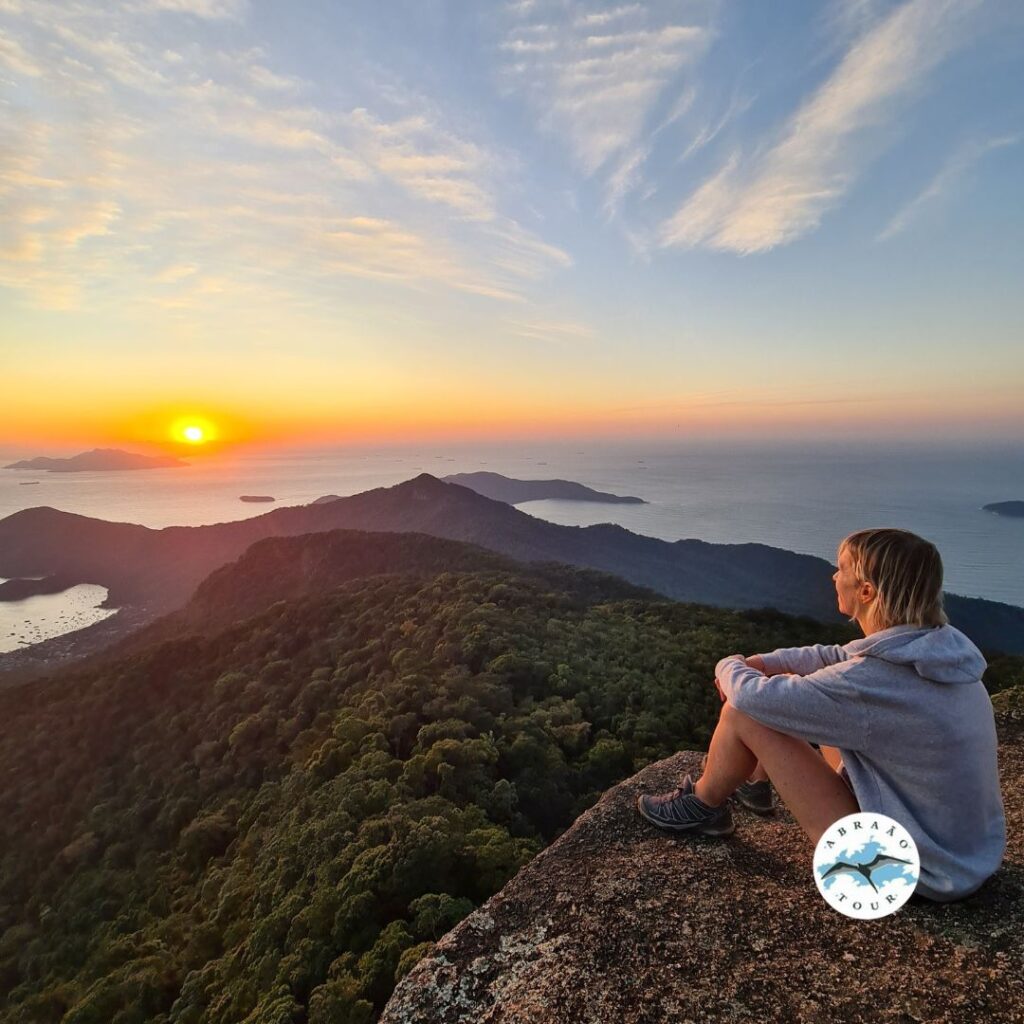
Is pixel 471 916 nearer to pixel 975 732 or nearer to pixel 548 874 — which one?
pixel 548 874

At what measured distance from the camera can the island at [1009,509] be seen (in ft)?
293

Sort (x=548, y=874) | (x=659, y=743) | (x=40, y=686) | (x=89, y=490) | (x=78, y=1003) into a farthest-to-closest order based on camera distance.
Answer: (x=89, y=490), (x=40, y=686), (x=659, y=743), (x=78, y=1003), (x=548, y=874)

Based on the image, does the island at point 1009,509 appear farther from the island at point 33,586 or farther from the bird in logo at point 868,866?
the island at point 33,586

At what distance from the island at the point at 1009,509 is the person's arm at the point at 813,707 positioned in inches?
4578

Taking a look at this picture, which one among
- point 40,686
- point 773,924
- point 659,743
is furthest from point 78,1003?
point 40,686

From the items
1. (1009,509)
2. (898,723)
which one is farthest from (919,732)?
(1009,509)

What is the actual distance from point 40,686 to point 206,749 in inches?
698

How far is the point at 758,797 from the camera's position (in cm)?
397

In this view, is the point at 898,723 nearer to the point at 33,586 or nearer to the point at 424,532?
the point at 424,532

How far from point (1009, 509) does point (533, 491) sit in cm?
8959

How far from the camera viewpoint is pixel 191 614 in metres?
44.1

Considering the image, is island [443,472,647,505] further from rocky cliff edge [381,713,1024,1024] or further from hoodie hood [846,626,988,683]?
hoodie hood [846,626,988,683]

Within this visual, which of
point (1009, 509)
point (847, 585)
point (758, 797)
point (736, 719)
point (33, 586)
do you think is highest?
point (847, 585)

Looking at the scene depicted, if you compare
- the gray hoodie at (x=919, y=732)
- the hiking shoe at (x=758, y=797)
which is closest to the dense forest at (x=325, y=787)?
the hiking shoe at (x=758, y=797)
